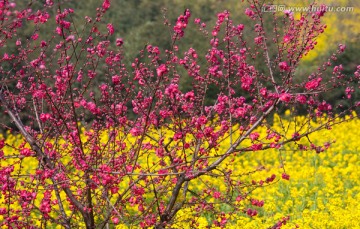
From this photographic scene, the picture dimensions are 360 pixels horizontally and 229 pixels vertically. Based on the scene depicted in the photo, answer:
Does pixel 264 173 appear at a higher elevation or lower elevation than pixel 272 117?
lower

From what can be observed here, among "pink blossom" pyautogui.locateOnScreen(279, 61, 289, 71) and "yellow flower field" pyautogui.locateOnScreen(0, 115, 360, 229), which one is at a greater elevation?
"yellow flower field" pyautogui.locateOnScreen(0, 115, 360, 229)

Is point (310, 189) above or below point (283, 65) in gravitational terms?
above

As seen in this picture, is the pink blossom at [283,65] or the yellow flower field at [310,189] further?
the yellow flower field at [310,189]

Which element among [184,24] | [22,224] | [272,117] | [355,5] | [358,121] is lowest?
[22,224]

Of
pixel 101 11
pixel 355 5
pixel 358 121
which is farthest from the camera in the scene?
pixel 355 5

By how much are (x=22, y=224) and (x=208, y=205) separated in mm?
1218

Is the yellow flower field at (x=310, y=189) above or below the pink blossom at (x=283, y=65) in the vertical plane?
above

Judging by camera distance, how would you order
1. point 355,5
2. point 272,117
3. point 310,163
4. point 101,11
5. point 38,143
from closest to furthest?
point 101,11, point 38,143, point 310,163, point 272,117, point 355,5

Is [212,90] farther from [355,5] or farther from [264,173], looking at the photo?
[355,5]

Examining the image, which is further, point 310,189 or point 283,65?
point 310,189

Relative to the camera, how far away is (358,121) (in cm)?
1467

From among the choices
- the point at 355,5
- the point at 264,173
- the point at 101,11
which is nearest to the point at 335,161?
the point at 264,173

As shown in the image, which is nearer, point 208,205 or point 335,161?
point 208,205

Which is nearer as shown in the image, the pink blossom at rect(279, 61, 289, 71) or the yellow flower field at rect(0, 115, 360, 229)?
the pink blossom at rect(279, 61, 289, 71)
